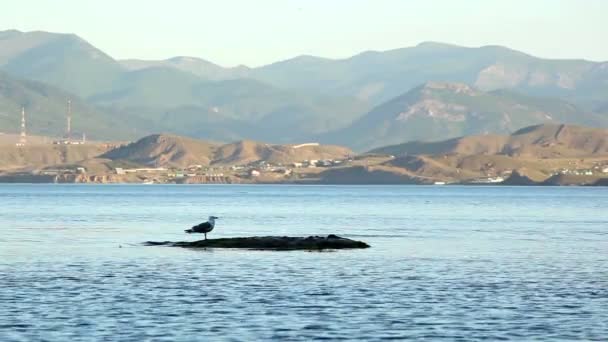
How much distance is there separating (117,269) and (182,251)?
14.3m

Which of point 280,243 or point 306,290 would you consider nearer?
point 306,290

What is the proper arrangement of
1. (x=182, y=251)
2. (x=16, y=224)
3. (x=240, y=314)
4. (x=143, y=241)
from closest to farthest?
(x=240, y=314)
(x=182, y=251)
(x=143, y=241)
(x=16, y=224)

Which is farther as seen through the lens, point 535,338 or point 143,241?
point 143,241

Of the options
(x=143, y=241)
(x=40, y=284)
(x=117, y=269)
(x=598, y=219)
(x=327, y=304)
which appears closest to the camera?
(x=327, y=304)

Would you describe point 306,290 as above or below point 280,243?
below

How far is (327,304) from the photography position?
55.6 m

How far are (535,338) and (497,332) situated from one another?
179 centimetres

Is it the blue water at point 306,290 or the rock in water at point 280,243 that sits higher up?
the rock in water at point 280,243

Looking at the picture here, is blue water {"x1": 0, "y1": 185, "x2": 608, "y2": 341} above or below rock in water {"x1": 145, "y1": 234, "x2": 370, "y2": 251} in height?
below

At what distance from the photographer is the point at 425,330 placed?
4809 centimetres

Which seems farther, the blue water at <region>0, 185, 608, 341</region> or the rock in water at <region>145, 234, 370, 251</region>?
the rock in water at <region>145, 234, 370, 251</region>

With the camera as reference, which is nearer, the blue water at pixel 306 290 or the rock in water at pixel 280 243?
the blue water at pixel 306 290

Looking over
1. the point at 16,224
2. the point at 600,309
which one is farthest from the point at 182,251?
the point at 16,224

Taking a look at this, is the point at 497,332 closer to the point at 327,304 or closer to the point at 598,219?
the point at 327,304
